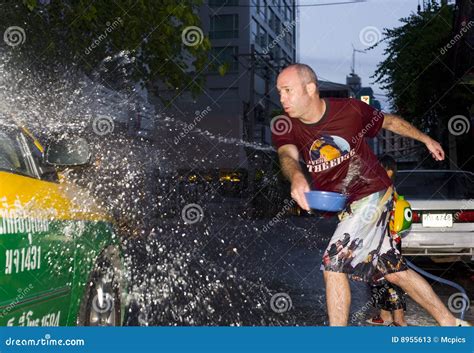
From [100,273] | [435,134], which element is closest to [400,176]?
[100,273]

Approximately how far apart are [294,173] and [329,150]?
41 centimetres

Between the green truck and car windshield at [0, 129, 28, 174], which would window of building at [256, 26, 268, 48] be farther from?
car windshield at [0, 129, 28, 174]

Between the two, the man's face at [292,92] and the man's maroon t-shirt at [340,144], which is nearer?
the man's face at [292,92]

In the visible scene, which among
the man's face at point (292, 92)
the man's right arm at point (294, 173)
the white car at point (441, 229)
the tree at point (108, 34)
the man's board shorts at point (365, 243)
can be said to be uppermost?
the tree at point (108, 34)

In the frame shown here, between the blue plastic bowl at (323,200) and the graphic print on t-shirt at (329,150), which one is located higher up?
the graphic print on t-shirt at (329,150)

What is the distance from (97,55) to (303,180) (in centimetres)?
925

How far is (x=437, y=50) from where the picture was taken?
19.9m

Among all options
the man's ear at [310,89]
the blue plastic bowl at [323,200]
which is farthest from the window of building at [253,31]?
the blue plastic bowl at [323,200]

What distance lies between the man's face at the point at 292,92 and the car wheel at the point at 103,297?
147cm

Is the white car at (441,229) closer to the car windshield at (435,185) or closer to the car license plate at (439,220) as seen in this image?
the car license plate at (439,220)

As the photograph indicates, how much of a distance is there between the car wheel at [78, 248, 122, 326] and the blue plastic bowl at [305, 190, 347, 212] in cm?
146

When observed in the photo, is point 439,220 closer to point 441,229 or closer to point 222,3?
point 441,229

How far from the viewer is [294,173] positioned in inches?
138

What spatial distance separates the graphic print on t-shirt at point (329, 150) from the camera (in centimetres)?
383
